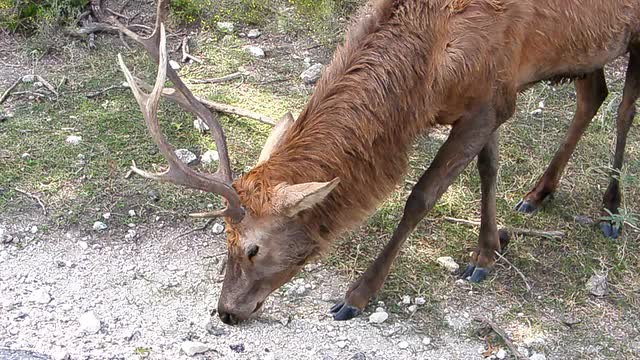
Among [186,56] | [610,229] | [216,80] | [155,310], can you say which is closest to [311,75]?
[216,80]

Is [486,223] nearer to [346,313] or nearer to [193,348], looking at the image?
[346,313]

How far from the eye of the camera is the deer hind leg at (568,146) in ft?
17.3

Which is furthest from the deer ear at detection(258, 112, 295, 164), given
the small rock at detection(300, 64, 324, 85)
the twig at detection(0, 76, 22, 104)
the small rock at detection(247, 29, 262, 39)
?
the small rock at detection(247, 29, 262, 39)

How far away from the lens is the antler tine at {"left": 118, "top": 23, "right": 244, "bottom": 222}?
3572 millimetres

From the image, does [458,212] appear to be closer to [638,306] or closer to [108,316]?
[638,306]

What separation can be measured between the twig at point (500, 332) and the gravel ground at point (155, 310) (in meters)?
0.15

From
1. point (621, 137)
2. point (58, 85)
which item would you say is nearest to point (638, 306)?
point (621, 137)

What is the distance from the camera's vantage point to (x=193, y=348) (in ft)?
13.4

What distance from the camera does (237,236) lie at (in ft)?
12.9

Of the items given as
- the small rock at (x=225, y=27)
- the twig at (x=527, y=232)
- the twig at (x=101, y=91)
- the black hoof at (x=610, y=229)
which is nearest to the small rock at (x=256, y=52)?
the small rock at (x=225, y=27)

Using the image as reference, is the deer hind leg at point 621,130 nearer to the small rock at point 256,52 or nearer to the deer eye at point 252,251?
the deer eye at point 252,251

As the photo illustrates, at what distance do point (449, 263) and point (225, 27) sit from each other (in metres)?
3.47

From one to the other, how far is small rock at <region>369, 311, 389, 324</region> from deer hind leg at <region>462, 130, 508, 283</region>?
628mm

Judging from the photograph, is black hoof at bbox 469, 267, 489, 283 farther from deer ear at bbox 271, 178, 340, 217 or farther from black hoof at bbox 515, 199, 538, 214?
deer ear at bbox 271, 178, 340, 217
